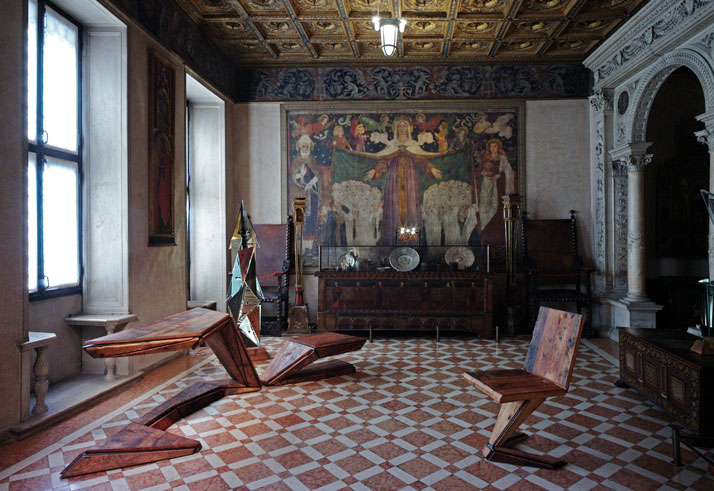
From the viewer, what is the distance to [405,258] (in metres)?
8.94

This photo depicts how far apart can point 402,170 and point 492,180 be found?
1.79 metres

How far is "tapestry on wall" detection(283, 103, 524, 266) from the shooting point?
9180 mm

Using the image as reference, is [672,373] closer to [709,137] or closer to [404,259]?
[709,137]

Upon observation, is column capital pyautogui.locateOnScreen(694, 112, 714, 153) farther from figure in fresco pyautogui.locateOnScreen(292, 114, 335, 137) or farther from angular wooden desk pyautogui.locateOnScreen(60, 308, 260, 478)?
figure in fresco pyautogui.locateOnScreen(292, 114, 335, 137)

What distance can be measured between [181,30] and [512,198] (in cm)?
622

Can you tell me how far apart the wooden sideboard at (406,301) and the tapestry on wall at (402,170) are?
121 cm

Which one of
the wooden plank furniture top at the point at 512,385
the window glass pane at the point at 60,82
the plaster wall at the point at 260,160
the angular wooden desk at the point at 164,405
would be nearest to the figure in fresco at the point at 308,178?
the plaster wall at the point at 260,160

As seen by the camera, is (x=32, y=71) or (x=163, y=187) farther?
(x=163, y=187)

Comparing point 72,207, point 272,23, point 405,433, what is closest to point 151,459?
point 405,433

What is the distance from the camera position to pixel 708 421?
3699 millimetres

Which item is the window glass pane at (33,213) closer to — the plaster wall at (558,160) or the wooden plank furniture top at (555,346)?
the wooden plank furniture top at (555,346)

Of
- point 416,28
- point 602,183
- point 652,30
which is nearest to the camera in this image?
point 652,30

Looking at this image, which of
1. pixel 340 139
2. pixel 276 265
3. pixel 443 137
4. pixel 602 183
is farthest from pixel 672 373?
pixel 340 139

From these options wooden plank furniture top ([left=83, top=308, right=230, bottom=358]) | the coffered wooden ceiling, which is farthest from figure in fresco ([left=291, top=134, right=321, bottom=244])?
wooden plank furniture top ([left=83, top=308, right=230, bottom=358])
